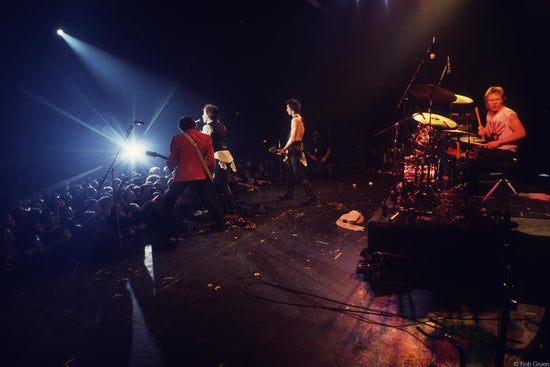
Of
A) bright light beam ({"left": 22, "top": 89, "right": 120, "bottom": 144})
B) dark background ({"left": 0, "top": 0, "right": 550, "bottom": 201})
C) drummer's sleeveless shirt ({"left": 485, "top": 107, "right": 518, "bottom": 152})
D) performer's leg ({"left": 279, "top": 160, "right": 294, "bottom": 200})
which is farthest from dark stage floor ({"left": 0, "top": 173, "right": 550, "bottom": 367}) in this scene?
bright light beam ({"left": 22, "top": 89, "right": 120, "bottom": 144})

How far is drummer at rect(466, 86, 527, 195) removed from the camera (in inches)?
184

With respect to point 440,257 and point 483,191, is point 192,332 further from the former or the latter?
point 483,191

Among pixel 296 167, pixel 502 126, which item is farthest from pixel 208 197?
pixel 502 126

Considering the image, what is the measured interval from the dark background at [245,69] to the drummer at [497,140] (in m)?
7.65

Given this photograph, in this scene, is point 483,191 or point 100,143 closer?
point 483,191

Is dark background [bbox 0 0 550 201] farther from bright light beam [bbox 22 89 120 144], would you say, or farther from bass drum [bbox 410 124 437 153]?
bass drum [bbox 410 124 437 153]

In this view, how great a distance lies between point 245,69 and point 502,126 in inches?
432

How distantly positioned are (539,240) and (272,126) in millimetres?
12914

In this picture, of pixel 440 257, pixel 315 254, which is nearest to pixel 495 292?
pixel 440 257

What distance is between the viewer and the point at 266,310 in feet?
9.09

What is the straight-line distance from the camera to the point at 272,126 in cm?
1491

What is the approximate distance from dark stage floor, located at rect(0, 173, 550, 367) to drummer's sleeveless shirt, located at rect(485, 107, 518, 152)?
4.03 ft

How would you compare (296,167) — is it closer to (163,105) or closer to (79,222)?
(79,222)

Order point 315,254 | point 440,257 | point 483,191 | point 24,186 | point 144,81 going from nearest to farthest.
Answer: point 440,257 → point 315,254 → point 483,191 → point 24,186 → point 144,81
